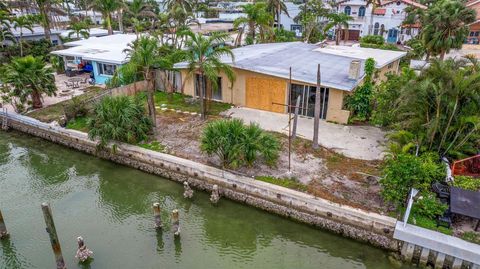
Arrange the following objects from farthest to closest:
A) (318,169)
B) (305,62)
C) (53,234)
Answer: (305,62), (318,169), (53,234)

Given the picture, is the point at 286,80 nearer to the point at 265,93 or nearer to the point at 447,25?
the point at 265,93

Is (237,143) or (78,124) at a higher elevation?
(237,143)

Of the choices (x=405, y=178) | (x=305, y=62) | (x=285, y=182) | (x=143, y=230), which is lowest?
(x=143, y=230)

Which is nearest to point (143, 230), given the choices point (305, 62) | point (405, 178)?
point (405, 178)

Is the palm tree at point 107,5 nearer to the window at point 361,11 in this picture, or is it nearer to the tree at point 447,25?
the tree at point 447,25

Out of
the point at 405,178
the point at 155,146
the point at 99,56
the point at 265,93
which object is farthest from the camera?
the point at 99,56

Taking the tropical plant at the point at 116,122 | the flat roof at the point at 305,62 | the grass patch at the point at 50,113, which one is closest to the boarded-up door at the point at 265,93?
the flat roof at the point at 305,62

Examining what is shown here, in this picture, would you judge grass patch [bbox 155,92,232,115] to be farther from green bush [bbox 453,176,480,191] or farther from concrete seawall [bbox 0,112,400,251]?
green bush [bbox 453,176,480,191]
